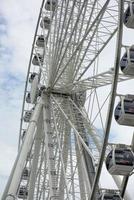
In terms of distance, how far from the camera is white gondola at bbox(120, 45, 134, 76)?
16016 millimetres

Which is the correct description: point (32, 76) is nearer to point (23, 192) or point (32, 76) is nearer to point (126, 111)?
point (23, 192)

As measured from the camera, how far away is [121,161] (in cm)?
1593

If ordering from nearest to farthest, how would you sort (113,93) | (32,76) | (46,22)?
(113,93) < (46,22) < (32,76)

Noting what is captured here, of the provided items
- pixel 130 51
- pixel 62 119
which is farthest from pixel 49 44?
pixel 130 51

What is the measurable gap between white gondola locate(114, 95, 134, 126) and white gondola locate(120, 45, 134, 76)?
2.52 feet

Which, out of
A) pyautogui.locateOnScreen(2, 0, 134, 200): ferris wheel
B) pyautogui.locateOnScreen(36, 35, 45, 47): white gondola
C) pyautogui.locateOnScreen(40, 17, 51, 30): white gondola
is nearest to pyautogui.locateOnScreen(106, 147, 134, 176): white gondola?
pyautogui.locateOnScreen(2, 0, 134, 200): ferris wheel

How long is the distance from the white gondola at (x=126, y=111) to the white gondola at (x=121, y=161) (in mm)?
840

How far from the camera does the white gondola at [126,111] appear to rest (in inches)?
632

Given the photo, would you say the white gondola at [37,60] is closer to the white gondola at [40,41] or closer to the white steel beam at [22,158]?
the white gondola at [40,41]

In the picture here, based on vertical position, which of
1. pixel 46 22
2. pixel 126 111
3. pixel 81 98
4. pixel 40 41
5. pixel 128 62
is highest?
pixel 46 22

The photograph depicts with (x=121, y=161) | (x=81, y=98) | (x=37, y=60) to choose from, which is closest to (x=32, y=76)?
(x=37, y=60)

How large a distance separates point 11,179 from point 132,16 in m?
7.57

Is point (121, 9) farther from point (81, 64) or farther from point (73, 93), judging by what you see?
point (73, 93)

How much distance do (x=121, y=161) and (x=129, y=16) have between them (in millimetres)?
4240
